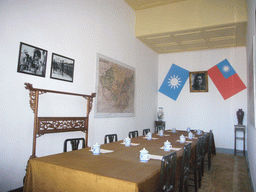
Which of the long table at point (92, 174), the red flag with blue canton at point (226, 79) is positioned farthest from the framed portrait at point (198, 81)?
the long table at point (92, 174)

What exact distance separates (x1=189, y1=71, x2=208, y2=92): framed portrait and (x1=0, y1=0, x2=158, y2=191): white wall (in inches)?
118

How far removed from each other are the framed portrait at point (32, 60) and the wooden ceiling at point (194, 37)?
3.83 metres

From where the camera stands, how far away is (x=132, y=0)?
6.18 metres

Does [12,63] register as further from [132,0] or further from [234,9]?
[234,9]

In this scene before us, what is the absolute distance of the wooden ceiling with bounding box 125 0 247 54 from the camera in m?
6.00

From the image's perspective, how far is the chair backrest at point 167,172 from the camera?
1829 mm

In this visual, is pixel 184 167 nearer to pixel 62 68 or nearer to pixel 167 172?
pixel 167 172

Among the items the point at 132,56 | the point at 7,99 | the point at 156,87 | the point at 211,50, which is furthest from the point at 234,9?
the point at 7,99

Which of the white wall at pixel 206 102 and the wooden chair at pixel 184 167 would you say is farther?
the white wall at pixel 206 102

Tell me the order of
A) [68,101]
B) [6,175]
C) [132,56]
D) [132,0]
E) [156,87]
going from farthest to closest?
[156,87]
[132,56]
[132,0]
[68,101]
[6,175]

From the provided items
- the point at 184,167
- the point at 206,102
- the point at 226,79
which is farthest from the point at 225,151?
the point at 184,167

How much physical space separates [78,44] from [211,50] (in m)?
5.70

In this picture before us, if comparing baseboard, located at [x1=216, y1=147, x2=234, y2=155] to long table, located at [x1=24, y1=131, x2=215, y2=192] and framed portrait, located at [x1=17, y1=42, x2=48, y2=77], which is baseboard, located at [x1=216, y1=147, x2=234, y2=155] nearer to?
long table, located at [x1=24, y1=131, x2=215, y2=192]

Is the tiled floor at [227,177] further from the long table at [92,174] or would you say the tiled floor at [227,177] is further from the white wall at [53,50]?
the white wall at [53,50]
